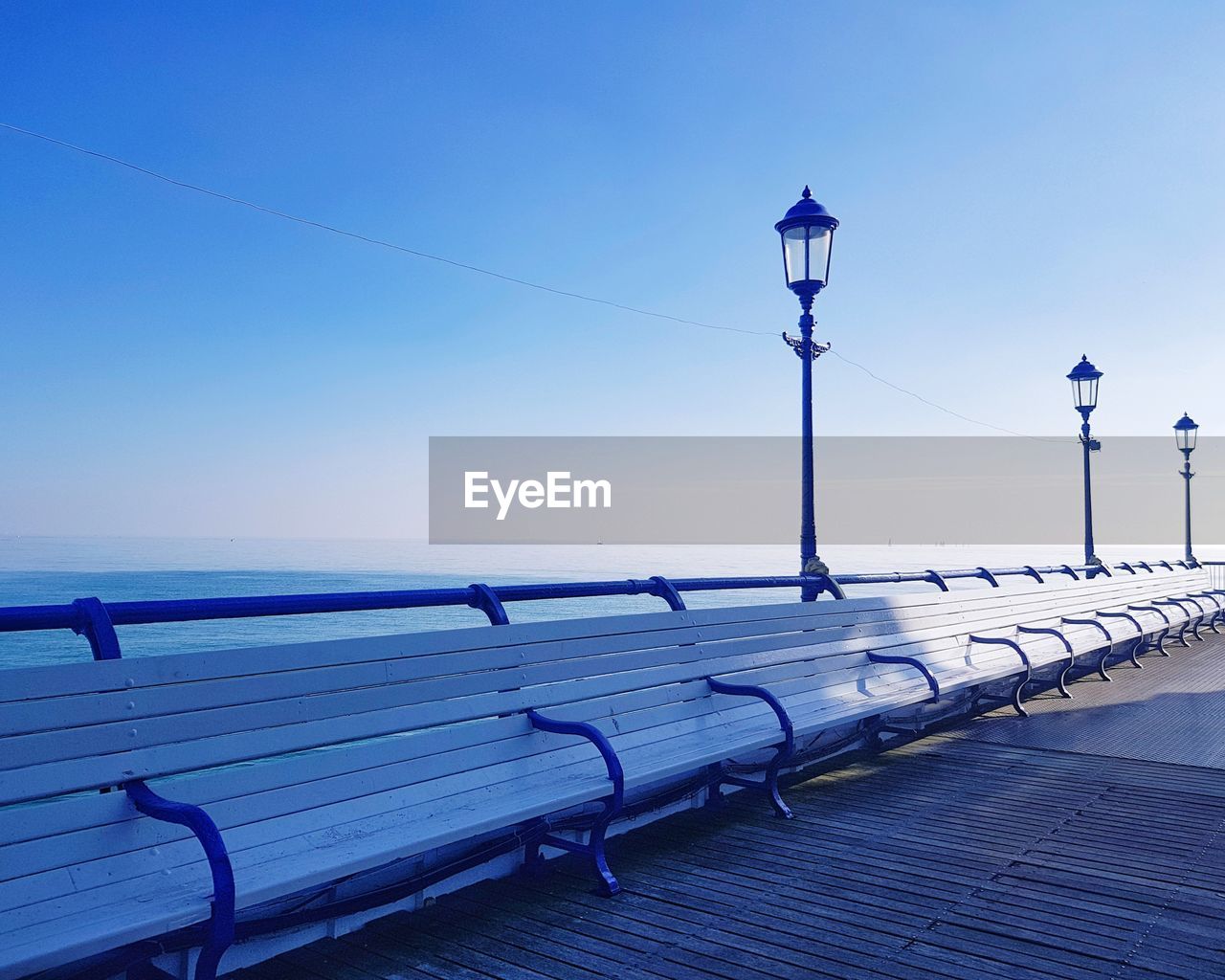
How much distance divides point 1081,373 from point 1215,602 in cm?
364

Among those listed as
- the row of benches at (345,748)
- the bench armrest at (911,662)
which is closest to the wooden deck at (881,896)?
the row of benches at (345,748)

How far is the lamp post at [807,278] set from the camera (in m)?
7.10

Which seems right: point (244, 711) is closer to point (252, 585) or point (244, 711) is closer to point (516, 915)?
point (516, 915)

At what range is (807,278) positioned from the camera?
288 inches

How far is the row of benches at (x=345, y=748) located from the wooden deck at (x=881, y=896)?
285 millimetres

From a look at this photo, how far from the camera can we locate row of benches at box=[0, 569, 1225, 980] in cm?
231

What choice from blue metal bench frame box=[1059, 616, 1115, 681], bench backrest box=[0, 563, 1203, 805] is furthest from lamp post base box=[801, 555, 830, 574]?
blue metal bench frame box=[1059, 616, 1115, 681]

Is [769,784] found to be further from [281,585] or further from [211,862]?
[281,585]

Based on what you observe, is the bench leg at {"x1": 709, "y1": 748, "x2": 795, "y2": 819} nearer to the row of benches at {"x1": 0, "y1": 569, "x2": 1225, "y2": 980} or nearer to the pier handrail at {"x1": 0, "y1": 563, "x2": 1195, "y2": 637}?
the row of benches at {"x1": 0, "y1": 569, "x2": 1225, "y2": 980}

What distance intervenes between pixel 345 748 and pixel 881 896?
6.49 ft

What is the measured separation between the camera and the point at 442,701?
11.1 feet

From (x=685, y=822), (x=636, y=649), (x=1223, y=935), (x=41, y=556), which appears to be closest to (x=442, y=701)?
(x=636, y=649)

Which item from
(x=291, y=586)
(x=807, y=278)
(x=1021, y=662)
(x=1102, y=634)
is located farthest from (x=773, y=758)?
(x=291, y=586)

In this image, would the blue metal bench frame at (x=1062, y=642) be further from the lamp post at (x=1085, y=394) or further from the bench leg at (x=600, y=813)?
the lamp post at (x=1085, y=394)
